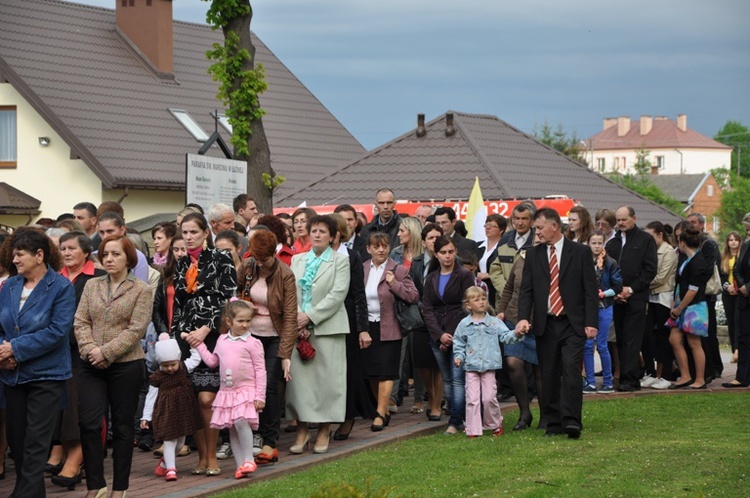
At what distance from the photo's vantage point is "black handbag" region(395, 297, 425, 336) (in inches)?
515

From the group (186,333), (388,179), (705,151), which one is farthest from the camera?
(705,151)

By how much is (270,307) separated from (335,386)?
1103 mm

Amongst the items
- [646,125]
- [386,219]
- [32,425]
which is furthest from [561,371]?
[646,125]

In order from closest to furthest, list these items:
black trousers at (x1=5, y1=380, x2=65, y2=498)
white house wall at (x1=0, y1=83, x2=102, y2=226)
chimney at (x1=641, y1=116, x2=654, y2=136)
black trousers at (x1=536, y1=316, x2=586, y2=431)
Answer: black trousers at (x1=5, y1=380, x2=65, y2=498) < black trousers at (x1=536, y1=316, x2=586, y2=431) < white house wall at (x1=0, y1=83, x2=102, y2=226) < chimney at (x1=641, y1=116, x2=654, y2=136)

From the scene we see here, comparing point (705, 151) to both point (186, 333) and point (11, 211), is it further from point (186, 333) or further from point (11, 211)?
point (186, 333)

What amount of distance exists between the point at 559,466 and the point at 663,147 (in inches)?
6592

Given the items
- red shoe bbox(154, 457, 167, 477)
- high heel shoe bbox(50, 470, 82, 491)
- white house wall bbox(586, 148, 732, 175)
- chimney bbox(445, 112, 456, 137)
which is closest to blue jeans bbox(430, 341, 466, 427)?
red shoe bbox(154, 457, 167, 477)

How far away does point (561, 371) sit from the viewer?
12273 mm

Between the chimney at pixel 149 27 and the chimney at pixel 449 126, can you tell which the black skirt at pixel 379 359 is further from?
the chimney at pixel 149 27

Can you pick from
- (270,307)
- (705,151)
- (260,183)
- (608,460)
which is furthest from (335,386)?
(705,151)

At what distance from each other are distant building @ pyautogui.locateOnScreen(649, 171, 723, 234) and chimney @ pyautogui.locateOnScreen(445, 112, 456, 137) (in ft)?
335

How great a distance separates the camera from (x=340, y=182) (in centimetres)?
3169

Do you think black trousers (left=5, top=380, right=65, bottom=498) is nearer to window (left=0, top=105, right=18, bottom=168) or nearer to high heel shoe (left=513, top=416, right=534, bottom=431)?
high heel shoe (left=513, top=416, right=534, bottom=431)

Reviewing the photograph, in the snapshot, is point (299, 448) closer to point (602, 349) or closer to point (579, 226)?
point (579, 226)
